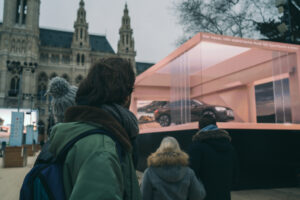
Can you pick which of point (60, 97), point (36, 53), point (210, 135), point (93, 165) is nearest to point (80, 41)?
point (36, 53)

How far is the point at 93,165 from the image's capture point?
0.88m

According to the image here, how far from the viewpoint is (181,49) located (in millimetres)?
7137

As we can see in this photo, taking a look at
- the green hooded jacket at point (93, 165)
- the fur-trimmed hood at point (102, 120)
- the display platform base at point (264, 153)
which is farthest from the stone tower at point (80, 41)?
the green hooded jacket at point (93, 165)

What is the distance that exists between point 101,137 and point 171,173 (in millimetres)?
1612

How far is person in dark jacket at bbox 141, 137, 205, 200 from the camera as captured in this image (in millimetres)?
2426

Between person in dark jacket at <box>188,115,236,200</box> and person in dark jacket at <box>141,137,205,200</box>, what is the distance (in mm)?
454

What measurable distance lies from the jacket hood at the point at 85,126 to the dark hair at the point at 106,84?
0.08m

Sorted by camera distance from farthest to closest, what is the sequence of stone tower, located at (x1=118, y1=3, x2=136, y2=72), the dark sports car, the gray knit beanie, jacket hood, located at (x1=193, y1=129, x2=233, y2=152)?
1. stone tower, located at (x1=118, y1=3, x2=136, y2=72)
2. the dark sports car
3. jacket hood, located at (x1=193, y1=129, x2=233, y2=152)
4. the gray knit beanie

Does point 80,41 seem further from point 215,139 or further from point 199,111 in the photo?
point 215,139

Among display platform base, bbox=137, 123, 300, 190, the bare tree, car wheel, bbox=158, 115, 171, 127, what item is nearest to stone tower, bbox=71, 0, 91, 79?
the bare tree

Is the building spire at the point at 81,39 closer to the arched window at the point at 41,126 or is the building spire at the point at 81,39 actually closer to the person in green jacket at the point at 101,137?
the arched window at the point at 41,126

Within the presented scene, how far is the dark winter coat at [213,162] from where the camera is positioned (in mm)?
2926

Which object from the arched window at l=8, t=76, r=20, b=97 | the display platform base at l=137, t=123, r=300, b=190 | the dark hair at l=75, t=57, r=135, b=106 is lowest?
the display platform base at l=137, t=123, r=300, b=190

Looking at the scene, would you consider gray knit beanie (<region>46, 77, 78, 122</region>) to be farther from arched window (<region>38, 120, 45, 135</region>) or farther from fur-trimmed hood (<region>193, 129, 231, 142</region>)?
arched window (<region>38, 120, 45, 135</region>)
